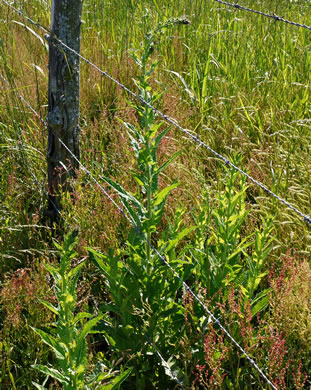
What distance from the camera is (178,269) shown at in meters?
2.04

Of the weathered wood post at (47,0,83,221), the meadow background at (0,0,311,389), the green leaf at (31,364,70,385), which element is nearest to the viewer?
the green leaf at (31,364,70,385)

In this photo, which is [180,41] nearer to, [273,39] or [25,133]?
[273,39]

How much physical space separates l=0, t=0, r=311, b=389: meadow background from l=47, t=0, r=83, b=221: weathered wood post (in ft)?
0.38

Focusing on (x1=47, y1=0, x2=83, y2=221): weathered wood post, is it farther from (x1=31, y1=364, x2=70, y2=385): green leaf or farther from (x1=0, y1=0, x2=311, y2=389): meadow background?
(x1=31, y1=364, x2=70, y2=385): green leaf

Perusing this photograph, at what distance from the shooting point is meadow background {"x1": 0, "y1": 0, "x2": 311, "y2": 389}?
6.34ft

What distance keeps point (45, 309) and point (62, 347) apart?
857mm

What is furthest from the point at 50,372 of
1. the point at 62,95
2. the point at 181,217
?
the point at 62,95

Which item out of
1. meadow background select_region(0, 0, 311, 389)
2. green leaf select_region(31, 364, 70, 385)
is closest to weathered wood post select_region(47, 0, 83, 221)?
meadow background select_region(0, 0, 311, 389)

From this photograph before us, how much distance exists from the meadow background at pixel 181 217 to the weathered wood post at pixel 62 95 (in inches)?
4.5

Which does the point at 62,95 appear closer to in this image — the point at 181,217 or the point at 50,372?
the point at 181,217

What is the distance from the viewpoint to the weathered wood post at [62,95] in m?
2.69

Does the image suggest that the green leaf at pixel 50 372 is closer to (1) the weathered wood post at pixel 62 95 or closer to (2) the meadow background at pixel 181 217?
(2) the meadow background at pixel 181 217

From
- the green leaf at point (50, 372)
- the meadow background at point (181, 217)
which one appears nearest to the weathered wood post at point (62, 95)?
the meadow background at point (181, 217)

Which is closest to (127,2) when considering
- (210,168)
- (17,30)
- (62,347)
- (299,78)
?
(17,30)
